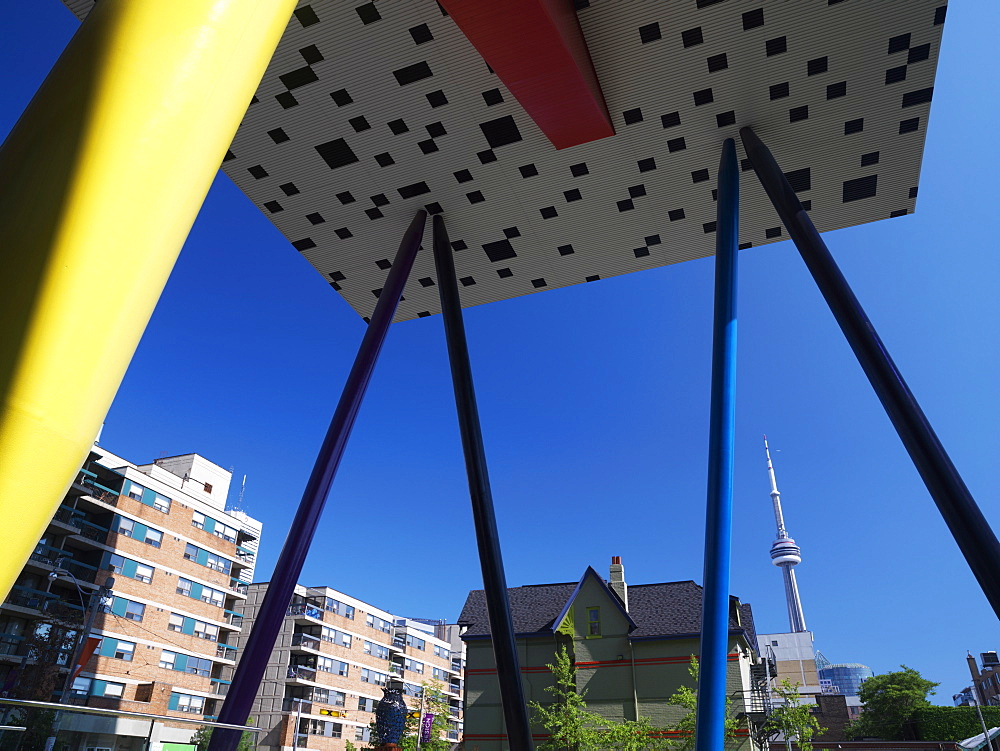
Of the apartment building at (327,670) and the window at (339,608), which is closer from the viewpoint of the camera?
the apartment building at (327,670)

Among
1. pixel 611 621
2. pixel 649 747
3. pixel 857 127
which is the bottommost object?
pixel 649 747

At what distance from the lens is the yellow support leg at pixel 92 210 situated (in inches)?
71.6

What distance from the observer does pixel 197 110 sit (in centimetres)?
224

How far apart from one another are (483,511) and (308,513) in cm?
369

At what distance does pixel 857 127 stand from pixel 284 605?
1663 cm

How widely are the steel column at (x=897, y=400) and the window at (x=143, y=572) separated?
5136 cm

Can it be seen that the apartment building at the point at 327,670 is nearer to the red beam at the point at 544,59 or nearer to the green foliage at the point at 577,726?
the green foliage at the point at 577,726

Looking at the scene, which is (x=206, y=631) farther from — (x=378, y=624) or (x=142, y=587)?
(x=378, y=624)

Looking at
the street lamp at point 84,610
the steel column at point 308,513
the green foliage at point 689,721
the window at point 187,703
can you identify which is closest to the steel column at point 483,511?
the steel column at point 308,513

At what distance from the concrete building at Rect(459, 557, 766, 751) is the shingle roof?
54 millimetres

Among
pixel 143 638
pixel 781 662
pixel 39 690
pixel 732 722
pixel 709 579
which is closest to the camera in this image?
pixel 709 579

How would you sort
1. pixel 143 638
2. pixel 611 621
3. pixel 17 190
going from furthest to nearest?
pixel 143 638, pixel 611 621, pixel 17 190

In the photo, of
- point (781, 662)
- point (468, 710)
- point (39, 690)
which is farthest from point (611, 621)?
point (781, 662)

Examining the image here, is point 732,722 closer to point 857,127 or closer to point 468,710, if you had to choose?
point 468,710
